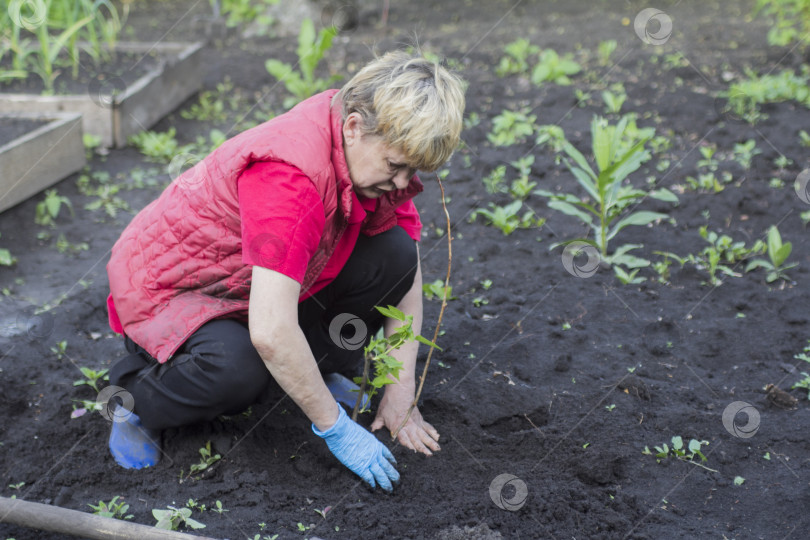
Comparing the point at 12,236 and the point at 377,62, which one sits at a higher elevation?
the point at 377,62

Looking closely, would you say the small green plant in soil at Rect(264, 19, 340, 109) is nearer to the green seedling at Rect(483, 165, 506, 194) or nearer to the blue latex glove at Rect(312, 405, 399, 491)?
the green seedling at Rect(483, 165, 506, 194)

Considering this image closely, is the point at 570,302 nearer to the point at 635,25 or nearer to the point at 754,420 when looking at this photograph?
the point at 754,420

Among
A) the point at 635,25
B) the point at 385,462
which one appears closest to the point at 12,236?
the point at 385,462

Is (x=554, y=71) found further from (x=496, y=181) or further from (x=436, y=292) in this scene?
(x=436, y=292)

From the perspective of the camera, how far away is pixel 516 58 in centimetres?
552

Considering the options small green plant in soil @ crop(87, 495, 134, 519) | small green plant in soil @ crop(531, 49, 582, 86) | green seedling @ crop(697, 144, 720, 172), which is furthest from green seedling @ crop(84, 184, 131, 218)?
green seedling @ crop(697, 144, 720, 172)

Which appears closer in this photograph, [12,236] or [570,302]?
[570,302]

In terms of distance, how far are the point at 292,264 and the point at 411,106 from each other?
0.47 meters

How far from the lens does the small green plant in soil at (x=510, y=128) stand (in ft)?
13.5

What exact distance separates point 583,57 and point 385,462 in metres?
4.40

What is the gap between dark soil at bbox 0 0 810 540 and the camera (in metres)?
1.91

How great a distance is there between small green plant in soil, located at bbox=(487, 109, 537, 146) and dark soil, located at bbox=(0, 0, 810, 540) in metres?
0.09

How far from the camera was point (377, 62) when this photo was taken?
179cm

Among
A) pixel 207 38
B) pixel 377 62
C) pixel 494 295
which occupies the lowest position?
pixel 207 38
